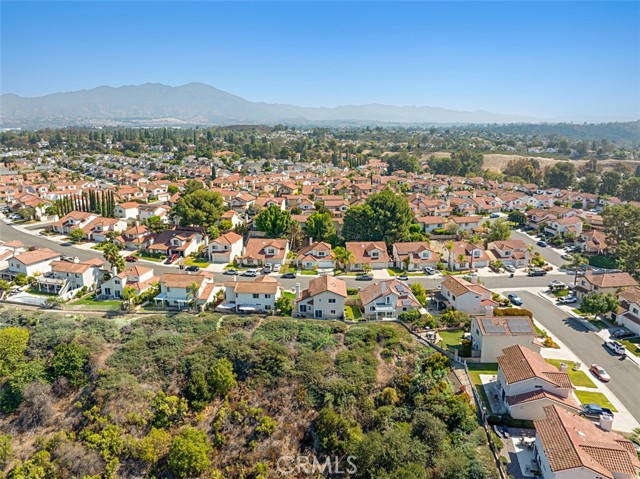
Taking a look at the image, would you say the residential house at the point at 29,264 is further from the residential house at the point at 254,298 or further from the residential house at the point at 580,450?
the residential house at the point at 580,450

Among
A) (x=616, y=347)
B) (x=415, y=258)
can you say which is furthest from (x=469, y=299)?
(x=415, y=258)

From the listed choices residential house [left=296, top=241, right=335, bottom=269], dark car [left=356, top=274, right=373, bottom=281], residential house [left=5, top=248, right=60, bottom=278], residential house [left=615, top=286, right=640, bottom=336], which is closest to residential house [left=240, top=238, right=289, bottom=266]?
residential house [left=296, top=241, right=335, bottom=269]

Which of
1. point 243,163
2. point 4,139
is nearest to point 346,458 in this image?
point 243,163

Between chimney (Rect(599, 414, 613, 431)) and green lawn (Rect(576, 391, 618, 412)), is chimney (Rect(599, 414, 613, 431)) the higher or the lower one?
the higher one

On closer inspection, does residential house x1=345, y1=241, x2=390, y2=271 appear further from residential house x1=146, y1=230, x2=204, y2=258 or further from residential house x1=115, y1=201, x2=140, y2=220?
residential house x1=115, y1=201, x2=140, y2=220

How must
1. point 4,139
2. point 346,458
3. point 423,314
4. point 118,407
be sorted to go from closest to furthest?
point 346,458, point 118,407, point 423,314, point 4,139

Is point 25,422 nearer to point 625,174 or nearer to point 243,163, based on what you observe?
point 243,163

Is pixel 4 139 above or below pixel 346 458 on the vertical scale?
above
